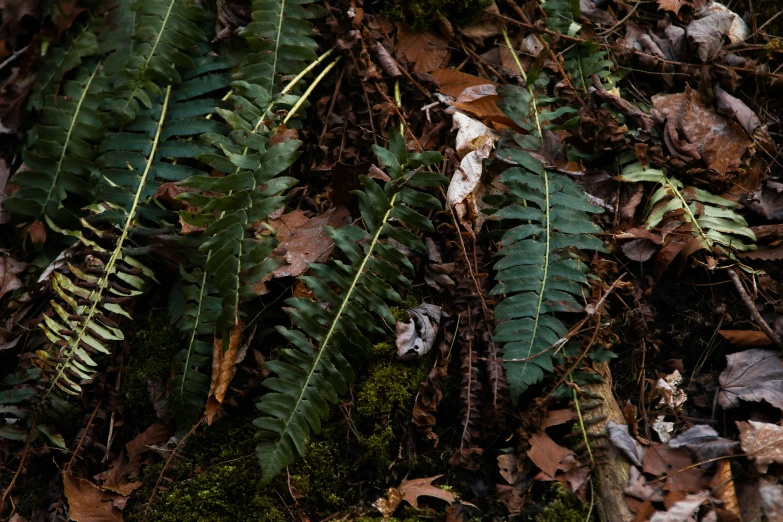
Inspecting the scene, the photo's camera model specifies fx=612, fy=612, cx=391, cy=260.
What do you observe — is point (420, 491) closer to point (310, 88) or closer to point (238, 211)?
point (238, 211)

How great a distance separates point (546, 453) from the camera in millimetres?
2062

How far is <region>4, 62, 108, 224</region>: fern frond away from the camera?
267 centimetres

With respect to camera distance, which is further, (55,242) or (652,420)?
(55,242)

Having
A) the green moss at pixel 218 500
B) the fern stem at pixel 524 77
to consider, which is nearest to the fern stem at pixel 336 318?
the green moss at pixel 218 500

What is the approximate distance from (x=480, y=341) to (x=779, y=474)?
104 centimetres

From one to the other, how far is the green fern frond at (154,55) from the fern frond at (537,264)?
58.9 inches

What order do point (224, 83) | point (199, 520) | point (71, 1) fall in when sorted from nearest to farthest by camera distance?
1. point (199, 520)
2. point (224, 83)
3. point (71, 1)

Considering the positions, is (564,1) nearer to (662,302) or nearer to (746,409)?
(662,302)

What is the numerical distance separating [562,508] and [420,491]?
46cm

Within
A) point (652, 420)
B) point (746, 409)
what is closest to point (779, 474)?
point (746, 409)

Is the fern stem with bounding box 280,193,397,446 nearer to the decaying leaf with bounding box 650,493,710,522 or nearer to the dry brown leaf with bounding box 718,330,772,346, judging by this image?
the decaying leaf with bounding box 650,493,710,522

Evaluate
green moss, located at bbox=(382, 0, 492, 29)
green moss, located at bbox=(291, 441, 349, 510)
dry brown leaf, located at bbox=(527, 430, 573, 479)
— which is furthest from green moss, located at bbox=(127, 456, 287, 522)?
green moss, located at bbox=(382, 0, 492, 29)

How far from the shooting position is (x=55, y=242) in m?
2.75

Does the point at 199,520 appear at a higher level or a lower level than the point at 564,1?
lower
